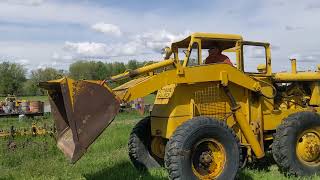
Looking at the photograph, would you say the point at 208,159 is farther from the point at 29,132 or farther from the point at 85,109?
the point at 29,132

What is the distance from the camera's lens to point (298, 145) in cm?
886

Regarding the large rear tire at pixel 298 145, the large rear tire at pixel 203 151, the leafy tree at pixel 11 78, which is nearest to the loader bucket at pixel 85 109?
the large rear tire at pixel 203 151

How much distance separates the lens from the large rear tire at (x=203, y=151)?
24.1 feet

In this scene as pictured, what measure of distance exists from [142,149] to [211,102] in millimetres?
1827

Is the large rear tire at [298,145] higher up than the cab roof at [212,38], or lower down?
lower down

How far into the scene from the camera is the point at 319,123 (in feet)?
29.9

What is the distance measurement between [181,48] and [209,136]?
2.50m

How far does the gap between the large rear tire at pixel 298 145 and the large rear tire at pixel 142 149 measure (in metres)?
2.45

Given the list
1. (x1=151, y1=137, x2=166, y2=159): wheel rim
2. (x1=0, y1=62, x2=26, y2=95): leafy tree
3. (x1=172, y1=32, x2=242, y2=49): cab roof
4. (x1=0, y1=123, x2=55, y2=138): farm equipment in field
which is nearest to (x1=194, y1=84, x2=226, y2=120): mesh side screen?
(x1=172, y1=32, x2=242, y2=49): cab roof

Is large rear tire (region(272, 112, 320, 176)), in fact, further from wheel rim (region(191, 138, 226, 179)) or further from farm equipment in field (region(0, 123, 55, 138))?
farm equipment in field (region(0, 123, 55, 138))

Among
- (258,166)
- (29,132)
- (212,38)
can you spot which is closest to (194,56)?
(212,38)

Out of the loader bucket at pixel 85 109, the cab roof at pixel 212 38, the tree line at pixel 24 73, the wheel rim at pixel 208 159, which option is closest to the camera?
the loader bucket at pixel 85 109

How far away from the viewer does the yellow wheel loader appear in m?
7.33

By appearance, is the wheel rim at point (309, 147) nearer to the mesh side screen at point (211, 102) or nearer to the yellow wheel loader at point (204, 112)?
the yellow wheel loader at point (204, 112)
